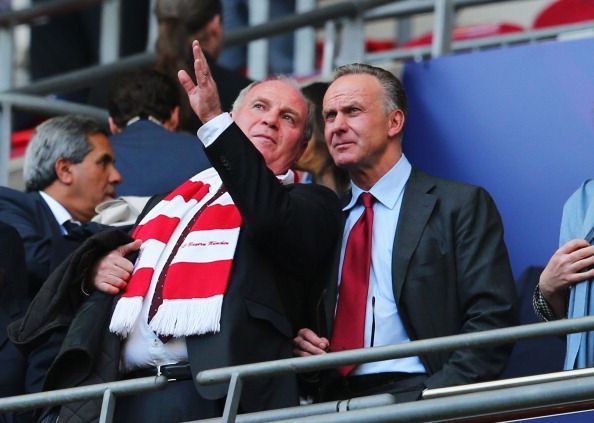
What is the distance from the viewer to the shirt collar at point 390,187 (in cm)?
552

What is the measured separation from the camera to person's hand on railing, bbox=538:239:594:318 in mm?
5020

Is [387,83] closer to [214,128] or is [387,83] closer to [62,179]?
[214,128]

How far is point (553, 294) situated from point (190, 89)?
4.12 ft

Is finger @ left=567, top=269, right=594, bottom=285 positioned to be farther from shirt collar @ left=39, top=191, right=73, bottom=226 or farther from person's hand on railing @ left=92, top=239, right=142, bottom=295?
shirt collar @ left=39, top=191, right=73, bottom=226

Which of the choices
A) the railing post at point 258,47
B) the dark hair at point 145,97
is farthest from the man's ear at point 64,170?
the railing post at point 258,47

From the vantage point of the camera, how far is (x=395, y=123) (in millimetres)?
5695

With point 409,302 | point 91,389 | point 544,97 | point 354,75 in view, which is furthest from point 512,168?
point 91,389

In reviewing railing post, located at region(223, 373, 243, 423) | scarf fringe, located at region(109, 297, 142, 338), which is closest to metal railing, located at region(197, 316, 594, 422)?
railing post, located at region(223, 373, 243, 423)

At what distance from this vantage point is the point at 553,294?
512 cm

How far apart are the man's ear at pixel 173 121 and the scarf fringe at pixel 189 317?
1.98 metres

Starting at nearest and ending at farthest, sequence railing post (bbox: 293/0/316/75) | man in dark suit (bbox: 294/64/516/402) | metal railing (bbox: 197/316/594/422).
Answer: metal railing (bbox: 197/316/594/422) → man in dark suit (bbox: 294/64/516/402) → railing post (bbox: 293/0/316/75)

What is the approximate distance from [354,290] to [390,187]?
15.7 inches

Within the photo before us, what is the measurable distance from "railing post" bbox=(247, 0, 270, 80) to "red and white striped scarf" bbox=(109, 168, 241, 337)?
4.11m

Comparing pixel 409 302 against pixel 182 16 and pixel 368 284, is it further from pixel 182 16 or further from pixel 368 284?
pixel 182 16
